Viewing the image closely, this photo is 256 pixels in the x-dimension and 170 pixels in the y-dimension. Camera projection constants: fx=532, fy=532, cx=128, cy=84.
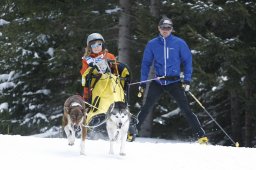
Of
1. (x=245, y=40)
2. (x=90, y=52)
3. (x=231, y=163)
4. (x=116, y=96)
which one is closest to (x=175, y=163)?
(x=231, y=163)

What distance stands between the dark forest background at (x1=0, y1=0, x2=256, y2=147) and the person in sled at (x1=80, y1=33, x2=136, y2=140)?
4.77 m

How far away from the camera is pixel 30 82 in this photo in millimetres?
20094

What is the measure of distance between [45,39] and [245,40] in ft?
25.5

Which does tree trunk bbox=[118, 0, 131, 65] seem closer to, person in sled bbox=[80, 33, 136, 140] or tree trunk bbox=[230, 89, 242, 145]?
tree trunk bbox=[230, 89, 242, 145]

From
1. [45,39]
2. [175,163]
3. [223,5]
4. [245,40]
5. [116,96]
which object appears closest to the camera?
[175,163]

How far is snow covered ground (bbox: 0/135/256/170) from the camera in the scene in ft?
22.4

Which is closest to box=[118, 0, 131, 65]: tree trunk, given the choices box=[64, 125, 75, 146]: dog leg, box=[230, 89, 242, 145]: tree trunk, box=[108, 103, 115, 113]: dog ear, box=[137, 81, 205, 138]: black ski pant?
box=[230, 89, 242, 145]: tree trunk

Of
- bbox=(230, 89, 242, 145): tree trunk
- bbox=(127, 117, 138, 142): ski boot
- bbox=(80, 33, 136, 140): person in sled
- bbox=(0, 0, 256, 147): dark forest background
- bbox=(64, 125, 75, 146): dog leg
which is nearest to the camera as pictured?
bbox=(64, 125, 75, 146): dog leg

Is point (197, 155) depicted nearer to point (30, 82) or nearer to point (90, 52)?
point (90, 52)

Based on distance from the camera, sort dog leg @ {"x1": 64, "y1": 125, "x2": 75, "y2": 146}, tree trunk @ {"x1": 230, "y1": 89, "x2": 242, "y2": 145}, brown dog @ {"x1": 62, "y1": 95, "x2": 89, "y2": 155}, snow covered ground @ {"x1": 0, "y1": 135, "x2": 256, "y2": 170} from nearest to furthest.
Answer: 1. snow covered ground @ {"x1": 0, "y1": 135, "x2": 256, "y2": 170}
2. brown dog @ {"x1": 62, "y1": 95, "x2": 89, "y2": 155}
3. dog leg @ {"x1": 64, "y1": 125, "x2": 75, "y2": 146}
4. tree trunk @ {"x1": 230, "y1": 89, "x2": 242, "y2": 145}

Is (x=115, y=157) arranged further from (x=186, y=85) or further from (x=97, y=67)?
(x=186, y=85)

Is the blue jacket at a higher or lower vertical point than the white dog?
higher

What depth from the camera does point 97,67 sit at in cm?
845

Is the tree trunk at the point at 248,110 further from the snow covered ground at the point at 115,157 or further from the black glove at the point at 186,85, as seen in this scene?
the snow covered ground at the point at 115,157
